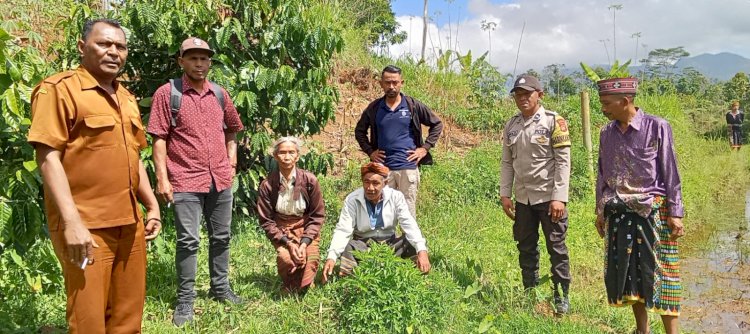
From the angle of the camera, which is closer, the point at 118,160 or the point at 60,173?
the point at 60,173

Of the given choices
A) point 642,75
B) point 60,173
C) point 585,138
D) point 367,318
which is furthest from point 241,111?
point 642,75

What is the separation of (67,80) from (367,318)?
6.39 feet

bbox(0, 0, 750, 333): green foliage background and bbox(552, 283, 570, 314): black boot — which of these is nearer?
bbox(0, 0, 750, 333): green foliage background

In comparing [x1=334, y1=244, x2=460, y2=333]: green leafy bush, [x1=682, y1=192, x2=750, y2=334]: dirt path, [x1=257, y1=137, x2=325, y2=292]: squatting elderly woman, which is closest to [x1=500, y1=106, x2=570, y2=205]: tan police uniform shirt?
[x1=334, y1=244, x2=460, y2=333]: green leafy bush

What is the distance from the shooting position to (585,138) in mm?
7664

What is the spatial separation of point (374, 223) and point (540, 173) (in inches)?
46.9

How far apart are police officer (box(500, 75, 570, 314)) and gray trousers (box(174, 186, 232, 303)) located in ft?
6.51

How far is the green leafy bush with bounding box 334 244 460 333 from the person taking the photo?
3.08m

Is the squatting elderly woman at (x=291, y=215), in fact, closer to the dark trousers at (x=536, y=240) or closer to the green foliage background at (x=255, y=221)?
the green foliage background at (x=255, y=221)

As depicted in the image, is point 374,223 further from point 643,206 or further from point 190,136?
point 643,206

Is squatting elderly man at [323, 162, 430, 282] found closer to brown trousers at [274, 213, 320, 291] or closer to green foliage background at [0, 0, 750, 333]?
brown trousers at [274, 213, 320, 291]

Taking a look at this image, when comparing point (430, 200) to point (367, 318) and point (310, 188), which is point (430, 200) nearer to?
point (310, 188)

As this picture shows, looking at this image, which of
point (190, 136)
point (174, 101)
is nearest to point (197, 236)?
point (190, 136)

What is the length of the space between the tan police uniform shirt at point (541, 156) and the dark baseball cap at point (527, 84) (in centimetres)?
18
